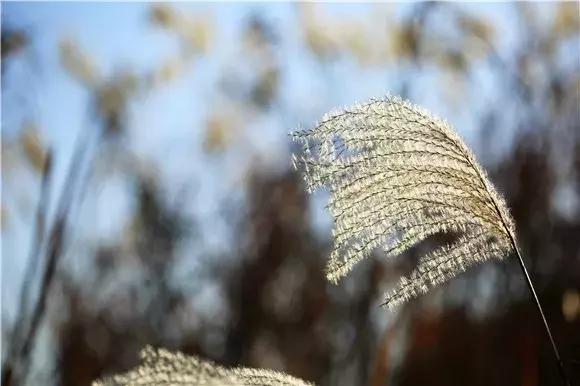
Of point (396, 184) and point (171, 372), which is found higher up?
point (396, 184)

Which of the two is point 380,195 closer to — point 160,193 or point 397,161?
point 397,161

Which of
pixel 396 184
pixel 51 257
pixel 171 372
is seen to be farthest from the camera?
pixel 51 257

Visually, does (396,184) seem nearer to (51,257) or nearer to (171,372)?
(171,372)

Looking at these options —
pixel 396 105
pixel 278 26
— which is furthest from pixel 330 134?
pixel 278 26

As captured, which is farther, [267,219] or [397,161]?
[267,219]

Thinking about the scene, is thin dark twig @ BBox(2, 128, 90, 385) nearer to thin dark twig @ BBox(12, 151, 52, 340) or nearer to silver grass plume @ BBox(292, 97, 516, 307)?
thin dark twig @ BBox(12, 151, 52, 340)

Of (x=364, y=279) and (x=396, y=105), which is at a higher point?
(x=364, y=279)

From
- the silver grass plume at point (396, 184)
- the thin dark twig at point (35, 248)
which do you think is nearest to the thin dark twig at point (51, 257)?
the thin dark twig at point (35, 248)

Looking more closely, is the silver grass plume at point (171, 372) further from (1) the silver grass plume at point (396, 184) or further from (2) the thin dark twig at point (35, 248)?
(2) the thin dark twig at point (35, 248)

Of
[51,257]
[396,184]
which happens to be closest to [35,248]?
[51,257]
